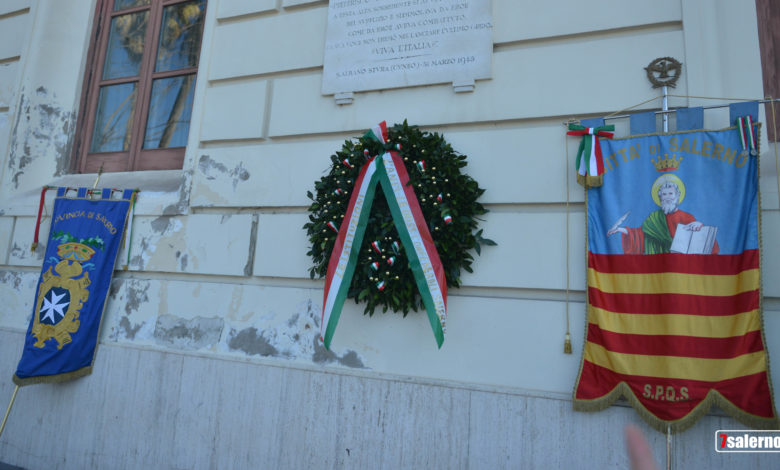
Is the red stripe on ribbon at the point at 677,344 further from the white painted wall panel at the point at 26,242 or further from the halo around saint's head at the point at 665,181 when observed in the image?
the white painted wall panel at the point at 26,242

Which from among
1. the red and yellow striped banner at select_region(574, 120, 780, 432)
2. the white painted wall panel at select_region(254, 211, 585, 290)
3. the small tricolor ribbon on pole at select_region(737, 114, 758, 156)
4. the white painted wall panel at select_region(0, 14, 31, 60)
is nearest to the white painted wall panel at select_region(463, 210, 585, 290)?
the white painted wall panel at select_region(254, 211, 585, 290)

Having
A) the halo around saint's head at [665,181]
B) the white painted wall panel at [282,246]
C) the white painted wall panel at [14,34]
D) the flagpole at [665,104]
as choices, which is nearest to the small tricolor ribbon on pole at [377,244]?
the white painted wall panel at [282,246]

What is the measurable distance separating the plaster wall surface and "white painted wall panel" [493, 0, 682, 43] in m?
0.01

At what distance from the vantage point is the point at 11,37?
20.7 feet

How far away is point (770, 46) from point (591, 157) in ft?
4.61

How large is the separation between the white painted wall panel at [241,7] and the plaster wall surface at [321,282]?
0.10 feet

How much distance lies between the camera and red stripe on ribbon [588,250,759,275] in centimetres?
318

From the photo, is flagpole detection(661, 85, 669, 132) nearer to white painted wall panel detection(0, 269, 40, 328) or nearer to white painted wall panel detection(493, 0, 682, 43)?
white painted wall panel detection(493, 0, 682, 43)

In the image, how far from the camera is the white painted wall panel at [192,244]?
183 inches

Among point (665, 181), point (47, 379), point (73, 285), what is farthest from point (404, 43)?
point (47, 379)

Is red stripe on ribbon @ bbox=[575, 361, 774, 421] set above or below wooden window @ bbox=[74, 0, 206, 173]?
below

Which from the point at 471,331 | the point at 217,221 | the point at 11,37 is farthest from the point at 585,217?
the point at 11,37

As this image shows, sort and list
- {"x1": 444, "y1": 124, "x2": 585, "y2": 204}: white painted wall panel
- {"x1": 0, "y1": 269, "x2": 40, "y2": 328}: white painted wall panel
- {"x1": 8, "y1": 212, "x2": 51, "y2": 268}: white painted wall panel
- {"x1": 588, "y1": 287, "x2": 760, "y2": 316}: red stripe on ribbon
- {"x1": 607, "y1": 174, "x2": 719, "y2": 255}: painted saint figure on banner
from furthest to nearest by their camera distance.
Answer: {"x1": 8, "y1": 212, "x2": 51, "y2": 268}: white painted wall panel < {"x1": 0, "y1": 269, "x2": 40, "y2": 328}: white painted wall panel < {"x1": 444, "y1": 124, "x2": 585, "y2": 204}: white painted wall panel < {"x1": 607, "y1": 174, "x2": 719, "y2": 255}: painted saint figure on banner < {"x1": 588, "y1": 287, "x2": 760, "y2": 316}: red stripe on ribbon

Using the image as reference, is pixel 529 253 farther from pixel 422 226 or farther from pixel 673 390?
pixel 673 390
